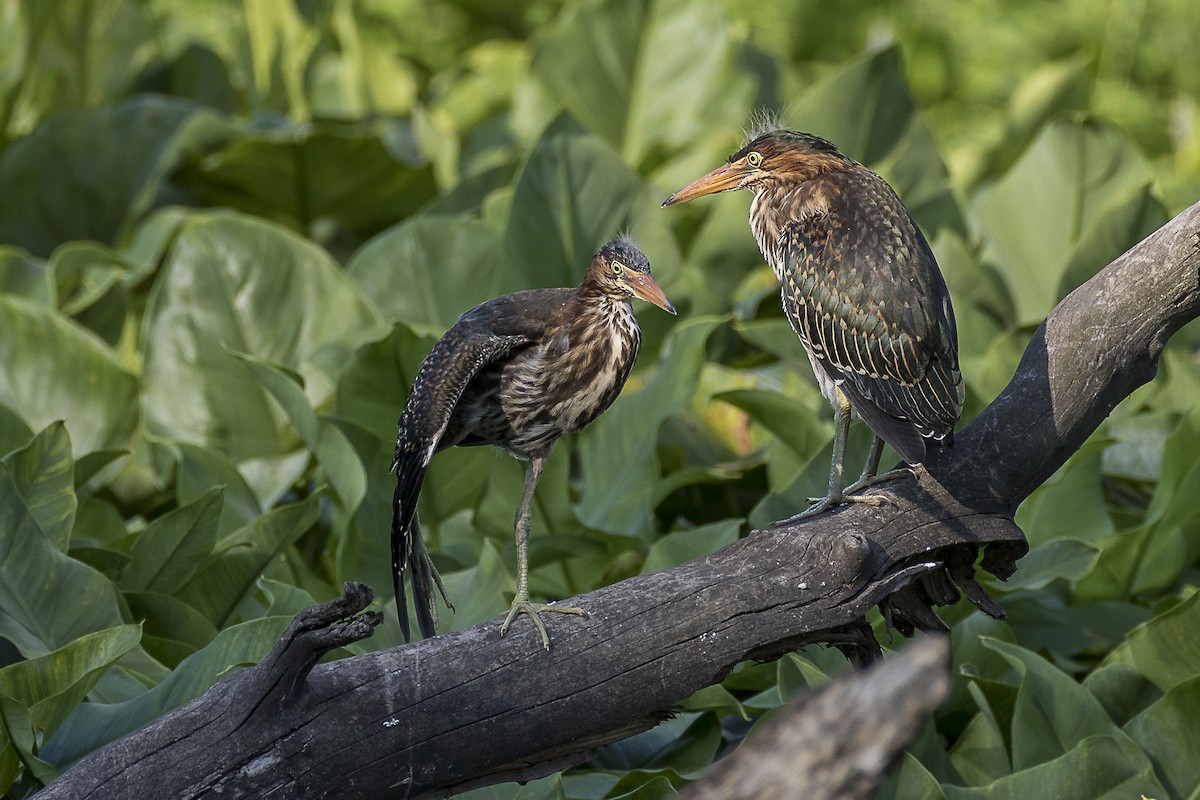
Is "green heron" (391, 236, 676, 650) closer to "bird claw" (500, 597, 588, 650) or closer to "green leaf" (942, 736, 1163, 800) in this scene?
"bird claw" (500, 597, 588, 650)

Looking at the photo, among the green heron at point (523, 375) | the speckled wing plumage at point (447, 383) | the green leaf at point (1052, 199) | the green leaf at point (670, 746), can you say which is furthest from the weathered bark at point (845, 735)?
the green leaf at point (1052, 199)

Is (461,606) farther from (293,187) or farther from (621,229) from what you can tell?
(293,187)

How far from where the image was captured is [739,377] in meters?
5.11

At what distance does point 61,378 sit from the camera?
4.86 m

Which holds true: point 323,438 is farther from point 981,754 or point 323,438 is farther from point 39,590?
point 981,754

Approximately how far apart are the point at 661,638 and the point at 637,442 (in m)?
1.84

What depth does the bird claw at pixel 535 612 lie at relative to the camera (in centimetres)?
263

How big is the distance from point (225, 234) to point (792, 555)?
2.92m

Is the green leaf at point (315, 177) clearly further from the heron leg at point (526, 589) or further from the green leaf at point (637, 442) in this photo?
the heron leg at point (526, 589)

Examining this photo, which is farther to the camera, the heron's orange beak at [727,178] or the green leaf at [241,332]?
the green leaf at [241,332]

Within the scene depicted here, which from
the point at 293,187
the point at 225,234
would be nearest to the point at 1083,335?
the point at 225,234

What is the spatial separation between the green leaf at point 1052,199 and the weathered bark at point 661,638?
2.47 m

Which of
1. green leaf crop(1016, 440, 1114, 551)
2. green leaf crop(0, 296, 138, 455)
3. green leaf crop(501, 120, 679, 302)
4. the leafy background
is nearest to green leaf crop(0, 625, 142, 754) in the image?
the leafy background

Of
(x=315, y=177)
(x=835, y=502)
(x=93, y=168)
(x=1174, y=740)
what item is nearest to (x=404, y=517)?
(x=835, y=502)
